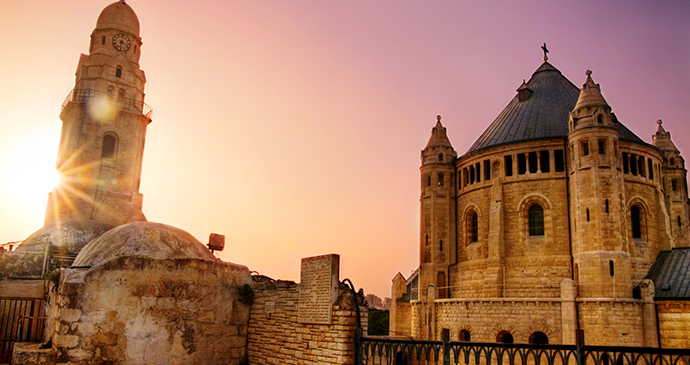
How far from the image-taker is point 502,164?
98.6 feet

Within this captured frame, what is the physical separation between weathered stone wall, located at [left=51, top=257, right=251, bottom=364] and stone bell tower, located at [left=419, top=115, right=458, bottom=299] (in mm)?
19471

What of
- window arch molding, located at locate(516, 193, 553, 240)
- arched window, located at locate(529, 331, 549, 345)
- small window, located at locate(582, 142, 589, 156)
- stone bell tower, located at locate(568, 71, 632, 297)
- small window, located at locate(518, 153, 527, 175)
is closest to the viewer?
stone bell tower, located at locate(568, 71, 632, 297)

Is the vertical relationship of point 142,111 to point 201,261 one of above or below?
above

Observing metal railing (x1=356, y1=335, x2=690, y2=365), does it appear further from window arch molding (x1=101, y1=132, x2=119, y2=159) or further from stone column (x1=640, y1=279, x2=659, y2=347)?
window arch molding (x1=101, y1=132, x2=119, y2=159)

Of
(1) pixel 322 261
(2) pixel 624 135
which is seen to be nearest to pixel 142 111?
(1) pixel 322 261

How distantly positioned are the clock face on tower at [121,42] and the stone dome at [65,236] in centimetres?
1115

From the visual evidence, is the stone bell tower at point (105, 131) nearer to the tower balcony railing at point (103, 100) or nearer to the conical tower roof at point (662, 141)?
the tower balcony railing at point (103, 100)

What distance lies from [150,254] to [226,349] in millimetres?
3439

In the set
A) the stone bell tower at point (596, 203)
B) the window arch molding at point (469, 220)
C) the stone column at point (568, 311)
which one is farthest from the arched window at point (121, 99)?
the stone column at point (568, 311)

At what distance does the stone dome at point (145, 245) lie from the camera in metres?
13.8

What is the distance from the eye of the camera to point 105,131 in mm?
29781

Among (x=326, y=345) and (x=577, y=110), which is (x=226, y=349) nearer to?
(x=326, y=345)

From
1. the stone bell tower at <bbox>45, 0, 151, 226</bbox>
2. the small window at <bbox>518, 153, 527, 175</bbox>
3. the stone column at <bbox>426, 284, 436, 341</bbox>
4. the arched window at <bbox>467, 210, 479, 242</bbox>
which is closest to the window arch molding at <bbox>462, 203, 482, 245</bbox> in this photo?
the arched window at <bbox>467, 210, 479, 242</bbox>

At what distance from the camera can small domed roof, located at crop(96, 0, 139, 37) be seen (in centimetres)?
3184
